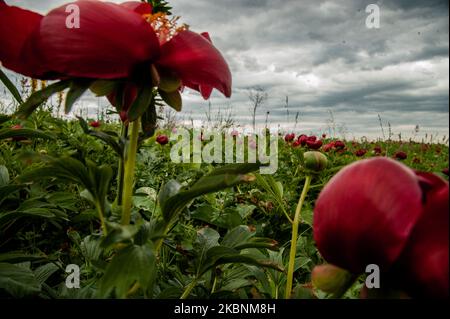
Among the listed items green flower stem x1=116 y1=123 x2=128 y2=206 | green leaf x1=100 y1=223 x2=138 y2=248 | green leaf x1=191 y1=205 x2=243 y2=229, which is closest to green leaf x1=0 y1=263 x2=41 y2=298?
green flower stem x1=116 y1=123 x2=128 y2=206

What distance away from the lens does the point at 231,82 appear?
596 mm

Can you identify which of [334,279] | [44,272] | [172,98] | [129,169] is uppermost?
[172,98]

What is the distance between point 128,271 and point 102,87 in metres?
0.27

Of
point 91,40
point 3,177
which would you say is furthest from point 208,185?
point 3,177

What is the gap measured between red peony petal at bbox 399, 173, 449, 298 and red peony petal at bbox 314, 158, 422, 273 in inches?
0.4

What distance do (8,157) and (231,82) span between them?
1381mm

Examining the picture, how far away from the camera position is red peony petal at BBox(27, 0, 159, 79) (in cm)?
50

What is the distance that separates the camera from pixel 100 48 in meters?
0.51

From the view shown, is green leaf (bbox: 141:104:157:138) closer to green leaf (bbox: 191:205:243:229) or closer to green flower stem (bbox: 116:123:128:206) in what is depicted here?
green flower stem (bbox: 116:123:128:206)

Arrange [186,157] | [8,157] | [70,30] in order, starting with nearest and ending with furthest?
[70,30]
[8,157]
[186,157]

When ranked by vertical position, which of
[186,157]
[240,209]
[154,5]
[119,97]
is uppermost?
[154,5]

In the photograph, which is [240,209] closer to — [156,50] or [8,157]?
[8,157]

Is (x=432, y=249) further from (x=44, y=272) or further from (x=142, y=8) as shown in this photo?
(x=44, y=272)
